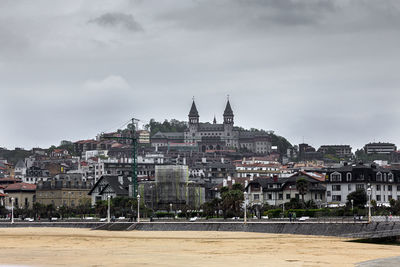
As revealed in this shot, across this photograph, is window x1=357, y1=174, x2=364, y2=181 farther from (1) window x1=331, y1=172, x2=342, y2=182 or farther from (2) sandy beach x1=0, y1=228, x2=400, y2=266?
(2) sandy beach x1=0, y1=228, x2=400, y2=266

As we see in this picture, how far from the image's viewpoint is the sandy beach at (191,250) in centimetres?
5178

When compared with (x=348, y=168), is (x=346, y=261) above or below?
below

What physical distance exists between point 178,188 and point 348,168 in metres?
41.3

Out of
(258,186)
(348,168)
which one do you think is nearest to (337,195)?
(348,168)

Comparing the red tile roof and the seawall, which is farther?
the red tile roof

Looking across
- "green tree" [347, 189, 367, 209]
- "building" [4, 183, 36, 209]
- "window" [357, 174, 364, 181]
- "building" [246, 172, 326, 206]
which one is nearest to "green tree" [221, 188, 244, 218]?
"green tree" [347, 189, 367, 209]

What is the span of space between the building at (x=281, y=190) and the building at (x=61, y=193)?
45.8 metres

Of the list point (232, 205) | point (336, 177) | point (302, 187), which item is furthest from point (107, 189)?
point (232, 205)

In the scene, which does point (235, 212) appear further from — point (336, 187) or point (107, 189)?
point (107, 189)

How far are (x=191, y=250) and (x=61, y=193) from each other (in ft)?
393

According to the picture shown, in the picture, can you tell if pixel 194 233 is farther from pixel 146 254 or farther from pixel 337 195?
pixel 337 195

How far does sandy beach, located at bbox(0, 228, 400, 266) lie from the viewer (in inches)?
2039

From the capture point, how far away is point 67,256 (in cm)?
5722

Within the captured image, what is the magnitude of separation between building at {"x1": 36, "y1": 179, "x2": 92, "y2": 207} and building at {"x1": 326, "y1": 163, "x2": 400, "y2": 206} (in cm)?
6466
